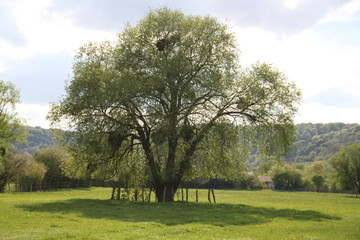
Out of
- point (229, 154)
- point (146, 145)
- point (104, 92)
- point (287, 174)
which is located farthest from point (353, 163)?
point (104, 92)

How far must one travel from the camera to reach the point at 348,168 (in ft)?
320

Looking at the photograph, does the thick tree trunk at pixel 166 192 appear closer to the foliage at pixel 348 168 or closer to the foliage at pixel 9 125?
the foliage at pixel 9 125

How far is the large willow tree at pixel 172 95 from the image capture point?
110 feet

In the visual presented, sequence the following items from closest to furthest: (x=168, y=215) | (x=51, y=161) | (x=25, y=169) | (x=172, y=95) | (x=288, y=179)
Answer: (x=168, y=215), (x=172, y=95), (x=25, y=169), (x=51, y=161), (x=288, y=179)

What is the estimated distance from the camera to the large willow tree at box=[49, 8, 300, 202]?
3344cm

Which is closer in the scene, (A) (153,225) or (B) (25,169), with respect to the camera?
(A) (153,225)

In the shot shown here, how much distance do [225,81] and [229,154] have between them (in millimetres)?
8065

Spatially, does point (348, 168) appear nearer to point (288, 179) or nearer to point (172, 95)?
point (288, 179)

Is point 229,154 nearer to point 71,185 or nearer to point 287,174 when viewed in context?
point 71,185

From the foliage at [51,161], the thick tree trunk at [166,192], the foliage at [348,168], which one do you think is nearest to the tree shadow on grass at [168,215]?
the thick tree trunk at [166,192]

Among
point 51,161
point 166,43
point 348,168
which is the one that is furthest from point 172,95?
point 348,168

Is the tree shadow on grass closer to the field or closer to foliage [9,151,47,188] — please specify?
the field

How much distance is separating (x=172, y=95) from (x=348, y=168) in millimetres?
80307

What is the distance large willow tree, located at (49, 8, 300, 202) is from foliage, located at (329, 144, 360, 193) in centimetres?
7364
